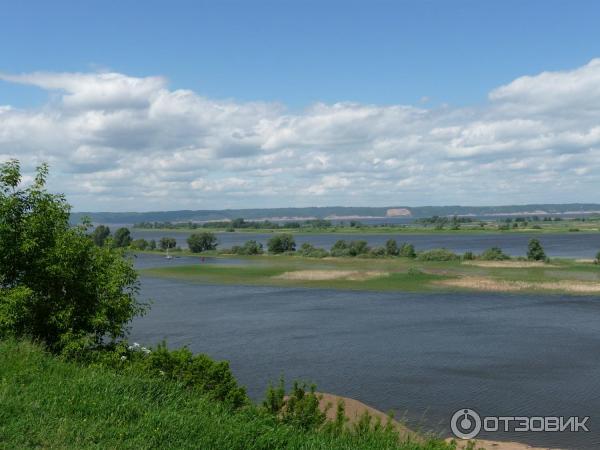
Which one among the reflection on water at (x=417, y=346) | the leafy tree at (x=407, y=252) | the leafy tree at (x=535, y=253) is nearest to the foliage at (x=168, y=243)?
the leafy tree at (x=407, y=252)

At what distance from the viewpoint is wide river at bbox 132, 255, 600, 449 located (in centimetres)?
3294

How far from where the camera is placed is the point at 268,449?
13.5 metres

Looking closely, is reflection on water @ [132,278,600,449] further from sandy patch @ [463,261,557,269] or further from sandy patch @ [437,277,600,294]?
sandy patch @ [463,261,557,269]

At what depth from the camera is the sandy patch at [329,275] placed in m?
91.7

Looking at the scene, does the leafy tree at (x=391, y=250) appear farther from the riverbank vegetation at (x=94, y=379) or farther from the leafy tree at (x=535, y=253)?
the riverbank vegetation at (x=94, y=379)

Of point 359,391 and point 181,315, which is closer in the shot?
point 359,391

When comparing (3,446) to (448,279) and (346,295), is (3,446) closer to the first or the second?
(346,295)

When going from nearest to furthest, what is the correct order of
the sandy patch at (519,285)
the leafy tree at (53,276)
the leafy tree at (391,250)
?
the leafy tree at (53,276), the sandy patch at (519,285), the leafy tree at (391,250)

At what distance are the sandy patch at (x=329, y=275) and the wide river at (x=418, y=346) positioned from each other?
53.5 feet

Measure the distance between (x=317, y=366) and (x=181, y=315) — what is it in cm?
2460

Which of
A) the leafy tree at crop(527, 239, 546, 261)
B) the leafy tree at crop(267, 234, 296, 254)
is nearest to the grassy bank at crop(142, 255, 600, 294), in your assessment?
the leafy tree at crop(527, 239, 546, 261)

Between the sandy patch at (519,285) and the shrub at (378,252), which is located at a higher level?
the shrub at (378,252)

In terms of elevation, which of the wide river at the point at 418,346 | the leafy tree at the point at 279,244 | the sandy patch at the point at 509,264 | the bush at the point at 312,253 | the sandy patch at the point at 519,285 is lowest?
the wide river at the point at 418,346

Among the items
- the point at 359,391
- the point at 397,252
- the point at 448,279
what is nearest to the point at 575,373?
the point at 359,391
